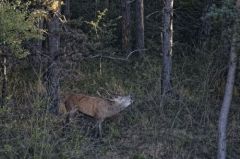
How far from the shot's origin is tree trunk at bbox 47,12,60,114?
13234 mm

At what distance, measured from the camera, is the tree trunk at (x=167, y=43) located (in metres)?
14.5

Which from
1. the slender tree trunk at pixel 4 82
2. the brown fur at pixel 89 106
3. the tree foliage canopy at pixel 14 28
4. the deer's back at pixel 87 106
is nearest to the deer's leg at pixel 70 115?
the brown fur at pixel 89 106

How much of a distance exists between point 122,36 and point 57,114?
782 centimetres

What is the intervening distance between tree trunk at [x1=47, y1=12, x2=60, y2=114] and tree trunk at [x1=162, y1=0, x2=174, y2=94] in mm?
2789

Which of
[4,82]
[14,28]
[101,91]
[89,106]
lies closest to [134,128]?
[89,106]

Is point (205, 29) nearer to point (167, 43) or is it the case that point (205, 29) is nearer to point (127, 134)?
point (167, 43)

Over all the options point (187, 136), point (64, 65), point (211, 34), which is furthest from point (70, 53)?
point (211, 34)

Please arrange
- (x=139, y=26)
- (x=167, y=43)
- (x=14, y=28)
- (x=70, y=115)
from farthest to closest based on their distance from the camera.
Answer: (x=139, y=26) → (x=167, y=43) → (x=70, y=115) → (x=14, y=28)

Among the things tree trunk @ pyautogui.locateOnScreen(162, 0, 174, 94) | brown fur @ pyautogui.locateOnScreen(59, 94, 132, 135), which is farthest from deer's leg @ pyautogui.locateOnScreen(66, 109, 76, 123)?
tree trunk @ pyautogui.locateOnScreen(162, 0, 174, 94)

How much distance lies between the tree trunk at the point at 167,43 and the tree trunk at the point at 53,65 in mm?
2789

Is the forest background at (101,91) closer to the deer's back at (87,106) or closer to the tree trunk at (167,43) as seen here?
the tree trunk at (167,43)

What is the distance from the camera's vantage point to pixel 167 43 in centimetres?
1477

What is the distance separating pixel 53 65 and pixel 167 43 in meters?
3.12

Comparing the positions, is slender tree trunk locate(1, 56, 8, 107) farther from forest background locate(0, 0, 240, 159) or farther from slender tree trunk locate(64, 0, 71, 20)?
slender tree trunk locate(64, 0, 71, 20)
